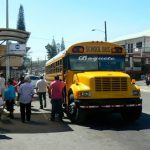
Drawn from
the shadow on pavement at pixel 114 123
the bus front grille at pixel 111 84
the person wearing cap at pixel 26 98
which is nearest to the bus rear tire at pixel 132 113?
the shadow on pavement at pixel 114 123

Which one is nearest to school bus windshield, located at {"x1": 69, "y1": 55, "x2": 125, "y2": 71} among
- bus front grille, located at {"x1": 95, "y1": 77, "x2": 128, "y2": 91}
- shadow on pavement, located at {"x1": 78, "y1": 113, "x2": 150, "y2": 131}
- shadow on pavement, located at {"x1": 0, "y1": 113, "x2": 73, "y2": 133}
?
bus front grille, located at {"x1": 95, "y1": 77, "x2": 128, "y2": 91}

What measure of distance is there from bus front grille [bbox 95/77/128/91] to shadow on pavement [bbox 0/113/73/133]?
1659 mm

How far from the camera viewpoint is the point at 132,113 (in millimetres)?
A: 14312

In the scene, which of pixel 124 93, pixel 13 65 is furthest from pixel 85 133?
pixel 13 65

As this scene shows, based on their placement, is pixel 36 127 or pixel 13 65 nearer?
pixel 36 127

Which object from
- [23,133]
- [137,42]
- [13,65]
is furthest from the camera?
[137,42]

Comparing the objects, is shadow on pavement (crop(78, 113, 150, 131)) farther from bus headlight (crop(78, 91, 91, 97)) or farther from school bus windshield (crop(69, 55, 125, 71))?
school bus windshield (crop(69, 55, 125, 71))

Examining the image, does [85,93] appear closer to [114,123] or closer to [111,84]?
[111,84]

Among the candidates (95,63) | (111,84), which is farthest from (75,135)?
(95,63)

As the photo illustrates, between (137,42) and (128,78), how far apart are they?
74.3m

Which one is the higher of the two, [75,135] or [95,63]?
[95,63]

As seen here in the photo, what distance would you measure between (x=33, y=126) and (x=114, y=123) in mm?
2772

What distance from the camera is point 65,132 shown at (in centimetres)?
1205

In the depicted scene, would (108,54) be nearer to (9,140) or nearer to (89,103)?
(89,103)
